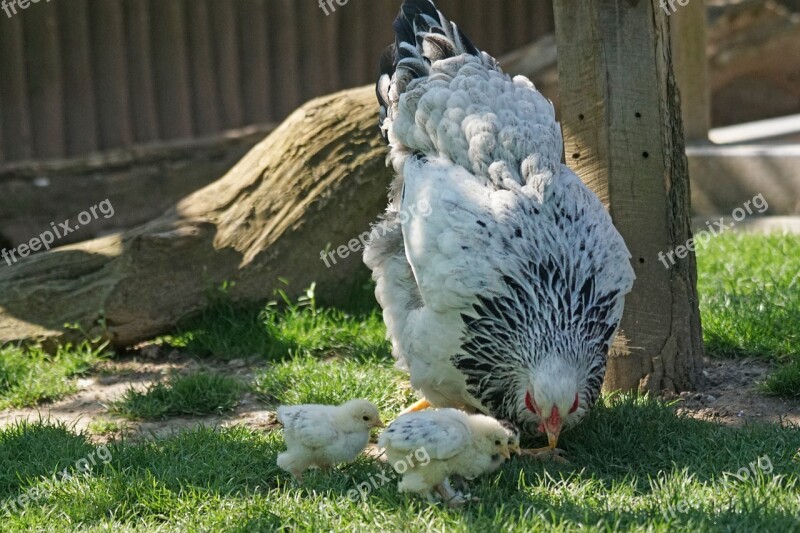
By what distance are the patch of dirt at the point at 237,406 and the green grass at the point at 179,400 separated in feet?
0.17

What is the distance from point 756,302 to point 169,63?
5.15 metres

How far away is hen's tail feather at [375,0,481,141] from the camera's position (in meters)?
5.07

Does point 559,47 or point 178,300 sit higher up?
point 559,47

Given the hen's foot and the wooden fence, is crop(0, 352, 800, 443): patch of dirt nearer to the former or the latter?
the hen's foot

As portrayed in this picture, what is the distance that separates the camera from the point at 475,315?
4219 mm

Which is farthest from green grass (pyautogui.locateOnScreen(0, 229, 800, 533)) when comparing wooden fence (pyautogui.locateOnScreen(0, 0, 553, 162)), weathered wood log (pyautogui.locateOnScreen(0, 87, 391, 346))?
wooden fence (pyautogui.locateOnScreen(0, 0, 553, 162))

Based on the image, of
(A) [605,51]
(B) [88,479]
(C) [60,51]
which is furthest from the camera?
(C) [60,51]

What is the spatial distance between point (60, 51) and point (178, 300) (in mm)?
3138

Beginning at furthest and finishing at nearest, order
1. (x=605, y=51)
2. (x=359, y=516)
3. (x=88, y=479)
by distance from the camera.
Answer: (x=605, y=51)
(x=88, y=479)
(x=359, y=516)

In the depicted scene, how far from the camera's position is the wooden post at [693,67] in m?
8.30

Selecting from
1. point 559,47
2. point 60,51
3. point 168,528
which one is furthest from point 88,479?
point 60,51

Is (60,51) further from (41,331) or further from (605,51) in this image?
(605,51)

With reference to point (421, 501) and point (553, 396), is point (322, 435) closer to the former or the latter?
point (421, 501)

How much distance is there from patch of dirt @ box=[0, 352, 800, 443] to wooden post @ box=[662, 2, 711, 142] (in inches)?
142
